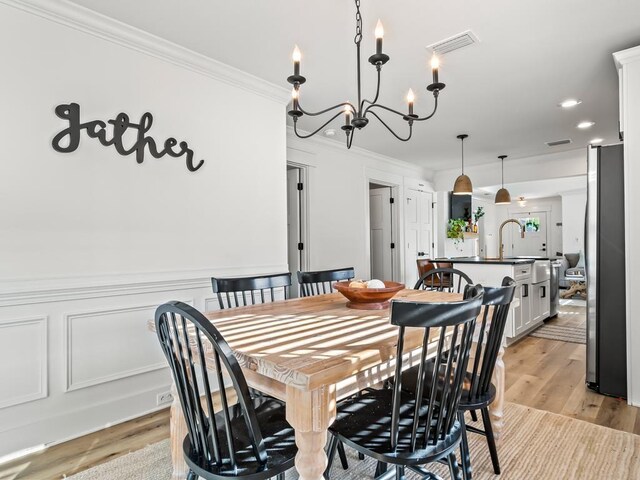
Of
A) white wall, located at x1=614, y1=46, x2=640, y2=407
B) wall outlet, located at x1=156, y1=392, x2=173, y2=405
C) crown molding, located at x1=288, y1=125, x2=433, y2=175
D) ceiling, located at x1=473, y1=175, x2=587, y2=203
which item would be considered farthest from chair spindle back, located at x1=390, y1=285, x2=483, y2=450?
ceiling, located at x1=473, y1=175, x2=587, y2=203

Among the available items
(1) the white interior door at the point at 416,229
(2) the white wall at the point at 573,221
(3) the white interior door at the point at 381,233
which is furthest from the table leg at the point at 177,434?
(2) the white wall at the point at 573,221

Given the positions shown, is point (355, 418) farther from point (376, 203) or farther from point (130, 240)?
point (376, 203)

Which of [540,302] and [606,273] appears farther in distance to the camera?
[540,302]

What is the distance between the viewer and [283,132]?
3.38 m

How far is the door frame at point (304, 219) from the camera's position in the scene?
14.7ft

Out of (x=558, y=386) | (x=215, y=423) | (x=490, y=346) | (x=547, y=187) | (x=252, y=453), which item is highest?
(x=547, y=187)

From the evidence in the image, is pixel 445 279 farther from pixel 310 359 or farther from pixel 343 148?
pixel 310 359

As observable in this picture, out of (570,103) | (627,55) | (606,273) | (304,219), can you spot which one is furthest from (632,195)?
(304,219)

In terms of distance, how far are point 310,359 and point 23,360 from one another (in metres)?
1.76

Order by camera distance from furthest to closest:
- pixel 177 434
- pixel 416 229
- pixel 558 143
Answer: pixel 416 229 < pixel 558 143 < pixel 177 434

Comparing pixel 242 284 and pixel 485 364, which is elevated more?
pixel 242 284

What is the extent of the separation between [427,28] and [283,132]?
1475 millimetres

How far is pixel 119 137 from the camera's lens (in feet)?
7.69

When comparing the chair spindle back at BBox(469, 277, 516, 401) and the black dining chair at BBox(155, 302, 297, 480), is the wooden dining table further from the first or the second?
the chair spindle back at BBox(469, 277, 516, 401)
